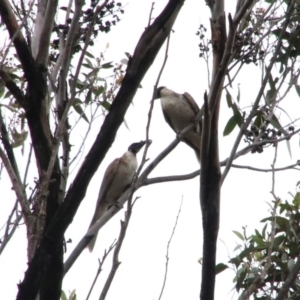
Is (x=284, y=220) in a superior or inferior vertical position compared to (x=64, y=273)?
superior

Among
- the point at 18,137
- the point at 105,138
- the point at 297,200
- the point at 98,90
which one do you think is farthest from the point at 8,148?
the point at 297,200

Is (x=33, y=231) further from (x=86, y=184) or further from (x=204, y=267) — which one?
(x=204, y=267)

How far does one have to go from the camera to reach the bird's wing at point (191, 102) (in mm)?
5243

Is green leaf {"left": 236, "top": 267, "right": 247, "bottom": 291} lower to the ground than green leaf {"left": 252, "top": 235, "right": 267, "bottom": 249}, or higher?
lower

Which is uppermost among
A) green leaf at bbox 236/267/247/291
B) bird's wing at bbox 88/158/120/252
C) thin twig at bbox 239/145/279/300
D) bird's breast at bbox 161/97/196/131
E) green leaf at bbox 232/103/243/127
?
bird's breast at bbox 161/97/196/131

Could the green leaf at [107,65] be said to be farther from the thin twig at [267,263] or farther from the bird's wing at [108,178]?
the bird's wing at [108,178]

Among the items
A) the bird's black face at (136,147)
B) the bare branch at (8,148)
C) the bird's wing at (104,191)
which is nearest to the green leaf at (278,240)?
the bare branch at (8,148)

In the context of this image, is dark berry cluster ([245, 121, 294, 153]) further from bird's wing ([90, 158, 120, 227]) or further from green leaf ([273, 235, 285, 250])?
bird's wing ([90, 158, 120, 227])

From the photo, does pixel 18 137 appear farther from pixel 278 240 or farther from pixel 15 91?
pixel 278 240

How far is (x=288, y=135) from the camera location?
2.91m

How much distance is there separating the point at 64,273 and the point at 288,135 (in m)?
1.30

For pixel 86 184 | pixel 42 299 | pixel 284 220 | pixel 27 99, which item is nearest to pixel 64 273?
pixel 42 299

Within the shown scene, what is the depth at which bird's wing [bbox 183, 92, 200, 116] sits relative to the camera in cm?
524

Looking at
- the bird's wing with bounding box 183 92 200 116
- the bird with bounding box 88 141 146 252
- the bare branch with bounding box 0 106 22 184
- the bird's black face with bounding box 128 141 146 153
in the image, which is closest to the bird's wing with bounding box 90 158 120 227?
the bird with bounding box 88 141 146 252
